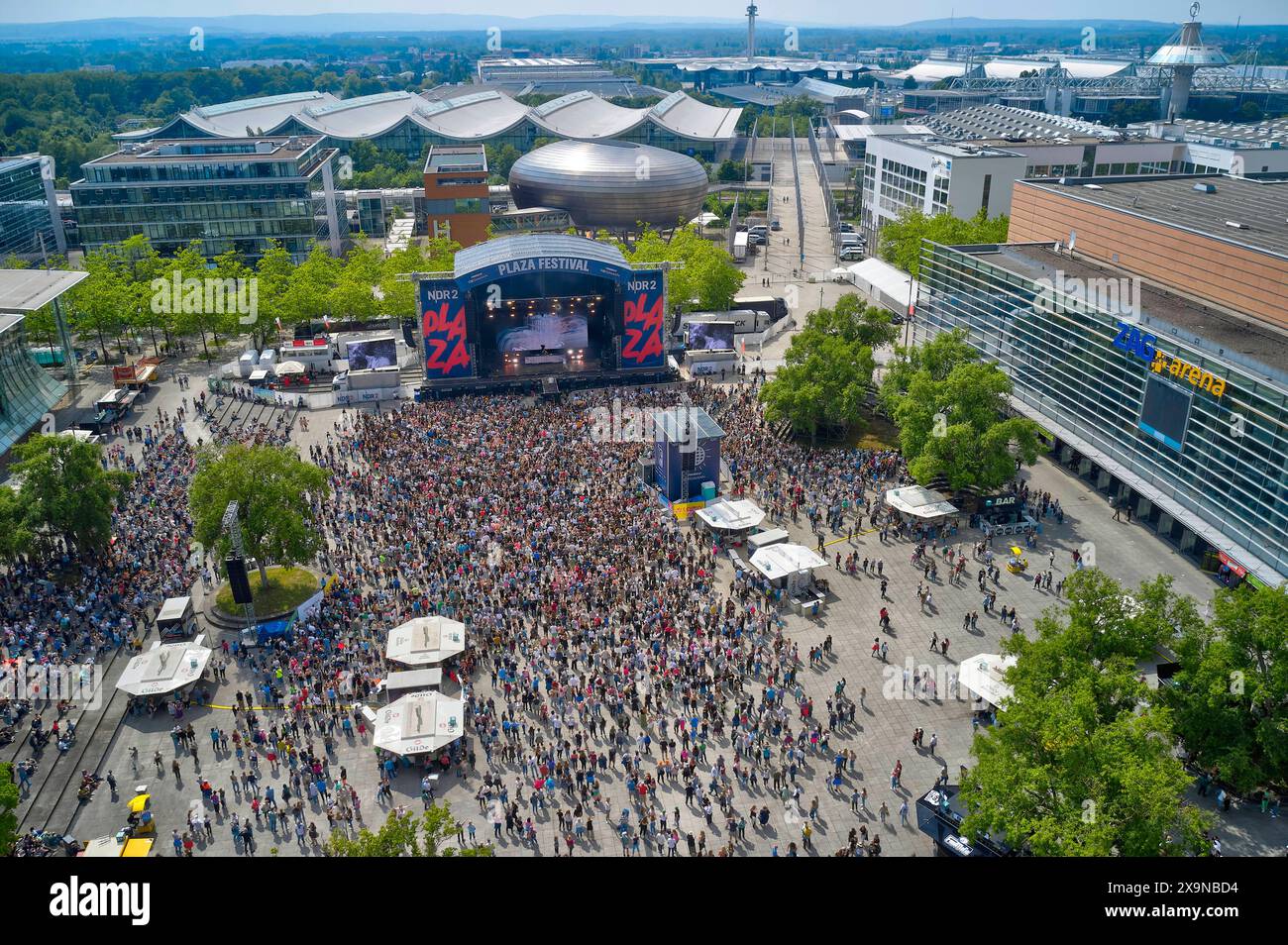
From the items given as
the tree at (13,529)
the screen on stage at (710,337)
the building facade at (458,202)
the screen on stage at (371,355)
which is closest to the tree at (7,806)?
the tree at (13,529)

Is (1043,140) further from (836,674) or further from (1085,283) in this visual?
(836,674)

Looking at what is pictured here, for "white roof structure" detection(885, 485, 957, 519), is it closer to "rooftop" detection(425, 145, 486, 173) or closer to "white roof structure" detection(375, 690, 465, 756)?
"white roof structure" detection(375, 690, 465, 756)

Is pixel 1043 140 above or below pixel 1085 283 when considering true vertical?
above

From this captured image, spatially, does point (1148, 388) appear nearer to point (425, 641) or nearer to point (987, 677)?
point (987, 677)

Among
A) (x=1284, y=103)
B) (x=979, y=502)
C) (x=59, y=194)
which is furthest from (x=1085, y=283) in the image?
(x=1284, y=103)

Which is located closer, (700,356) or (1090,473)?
(1090,473)

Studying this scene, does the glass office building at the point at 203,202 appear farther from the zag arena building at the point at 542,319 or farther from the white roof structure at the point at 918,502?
the white roof structure at the point at 918,502
